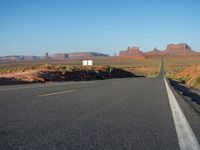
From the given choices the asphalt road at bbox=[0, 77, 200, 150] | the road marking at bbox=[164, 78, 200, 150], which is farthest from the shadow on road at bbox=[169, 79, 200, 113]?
the asphalt road at bbox=[0, 77, 200, 150]

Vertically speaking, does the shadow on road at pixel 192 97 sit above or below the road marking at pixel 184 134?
below

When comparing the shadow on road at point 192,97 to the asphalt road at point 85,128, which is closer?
the asphalt road at point 85,128

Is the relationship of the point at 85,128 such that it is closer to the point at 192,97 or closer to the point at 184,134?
the point at 184,134

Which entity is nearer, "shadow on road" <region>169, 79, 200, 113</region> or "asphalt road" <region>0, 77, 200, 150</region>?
"asphalt road" <region>0, 77, 200, 150</region>

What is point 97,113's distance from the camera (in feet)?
30.2

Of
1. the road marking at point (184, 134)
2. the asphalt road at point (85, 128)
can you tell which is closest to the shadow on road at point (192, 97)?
the road marking at point (184, 134)

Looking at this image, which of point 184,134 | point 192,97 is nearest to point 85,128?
point 184,134

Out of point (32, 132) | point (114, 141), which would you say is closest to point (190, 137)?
point (114, 141)

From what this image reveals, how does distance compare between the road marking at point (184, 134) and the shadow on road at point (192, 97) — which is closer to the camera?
the road marking at point (184, 134)

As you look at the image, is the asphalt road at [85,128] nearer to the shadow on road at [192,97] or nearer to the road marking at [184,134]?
the road marking at [184,134]

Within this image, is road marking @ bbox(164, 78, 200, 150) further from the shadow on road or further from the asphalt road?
the shadow on road

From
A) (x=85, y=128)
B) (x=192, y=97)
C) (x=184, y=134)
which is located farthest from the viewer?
(x=192, y=97)

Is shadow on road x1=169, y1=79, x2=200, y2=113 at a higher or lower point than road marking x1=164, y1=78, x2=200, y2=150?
lower

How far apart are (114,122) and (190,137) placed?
194cm
